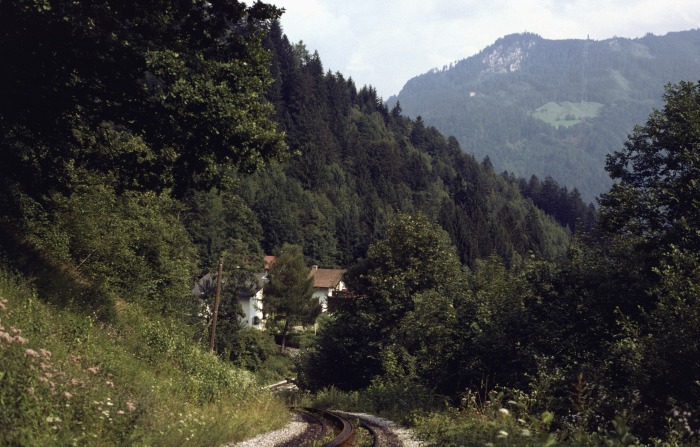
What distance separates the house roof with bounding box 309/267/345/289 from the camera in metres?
130

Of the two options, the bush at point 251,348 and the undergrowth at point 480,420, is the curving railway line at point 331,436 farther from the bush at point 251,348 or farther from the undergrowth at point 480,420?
the bush at point 251,348

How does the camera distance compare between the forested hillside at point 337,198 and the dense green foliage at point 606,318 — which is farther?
the forested hillside at point 337,198

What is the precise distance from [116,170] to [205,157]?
3.61m

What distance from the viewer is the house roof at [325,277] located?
130 metres

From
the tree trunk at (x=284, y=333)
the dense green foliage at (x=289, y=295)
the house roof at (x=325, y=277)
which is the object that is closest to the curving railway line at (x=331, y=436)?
the tree trunk at (x=284, y=333)

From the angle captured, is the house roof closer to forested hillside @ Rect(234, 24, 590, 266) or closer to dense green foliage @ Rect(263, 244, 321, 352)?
forested hillside @ Rect(234, 24, 590, 266)

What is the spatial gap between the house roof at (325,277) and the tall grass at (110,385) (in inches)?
4314

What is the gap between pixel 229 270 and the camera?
72.0 meters

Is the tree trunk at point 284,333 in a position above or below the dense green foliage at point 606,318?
below

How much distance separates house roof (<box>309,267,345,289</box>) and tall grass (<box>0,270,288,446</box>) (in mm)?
109568

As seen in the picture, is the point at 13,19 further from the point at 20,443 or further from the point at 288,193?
the point at 288,193

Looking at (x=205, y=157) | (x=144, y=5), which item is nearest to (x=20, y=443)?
(x=205, y=157)

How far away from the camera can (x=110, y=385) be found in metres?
10.4

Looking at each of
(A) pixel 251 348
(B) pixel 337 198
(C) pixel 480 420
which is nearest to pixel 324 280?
(B) pixel 337 198
